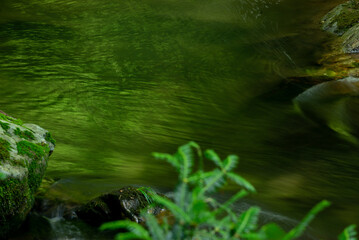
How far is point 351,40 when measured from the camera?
40.5 feet

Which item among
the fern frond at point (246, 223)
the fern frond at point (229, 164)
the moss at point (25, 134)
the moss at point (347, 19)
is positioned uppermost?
the moss at point (347, 19)

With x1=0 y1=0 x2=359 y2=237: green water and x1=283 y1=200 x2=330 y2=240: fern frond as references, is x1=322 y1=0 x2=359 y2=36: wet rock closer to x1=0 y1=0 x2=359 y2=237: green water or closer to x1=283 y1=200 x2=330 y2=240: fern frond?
x1=0 y1=0 x2=359 y2=237: green water

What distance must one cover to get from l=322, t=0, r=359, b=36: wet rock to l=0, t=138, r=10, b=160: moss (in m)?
11.6

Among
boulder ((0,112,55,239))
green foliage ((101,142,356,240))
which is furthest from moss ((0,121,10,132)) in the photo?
green foliage ((101,142,356,240))

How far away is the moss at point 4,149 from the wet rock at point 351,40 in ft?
32.6

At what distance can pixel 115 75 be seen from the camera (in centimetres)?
1045

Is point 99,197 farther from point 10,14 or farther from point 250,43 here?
point 10,14

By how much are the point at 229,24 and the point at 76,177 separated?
10.6 m

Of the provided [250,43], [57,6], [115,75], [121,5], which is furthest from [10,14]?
[250,43]

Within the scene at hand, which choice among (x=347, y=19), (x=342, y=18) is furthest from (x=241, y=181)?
(x=342, y=18)

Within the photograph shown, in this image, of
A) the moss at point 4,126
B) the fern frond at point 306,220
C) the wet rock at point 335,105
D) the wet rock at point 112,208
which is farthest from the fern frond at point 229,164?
the wet rock at point 335,105

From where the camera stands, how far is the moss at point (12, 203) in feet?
13.2

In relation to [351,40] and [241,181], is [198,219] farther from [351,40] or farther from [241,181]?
[351,40]

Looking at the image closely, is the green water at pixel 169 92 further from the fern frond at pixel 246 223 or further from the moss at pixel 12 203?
the fern frond at pixel 246 223
